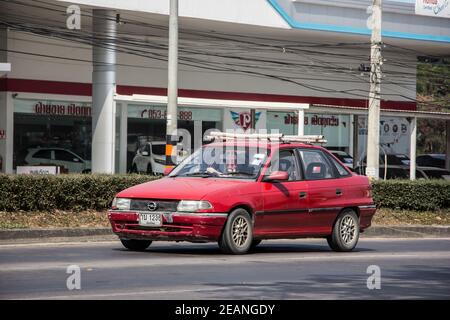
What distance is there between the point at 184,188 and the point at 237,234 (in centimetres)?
98

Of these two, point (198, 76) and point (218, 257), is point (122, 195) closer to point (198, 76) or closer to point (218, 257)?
point (218, 257)

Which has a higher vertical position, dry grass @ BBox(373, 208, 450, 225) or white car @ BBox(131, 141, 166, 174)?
white car @ BBox(131, 141, 166, 174)

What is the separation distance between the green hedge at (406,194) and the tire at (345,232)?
9.33 meters

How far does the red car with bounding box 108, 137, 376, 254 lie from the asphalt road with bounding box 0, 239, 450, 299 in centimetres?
33

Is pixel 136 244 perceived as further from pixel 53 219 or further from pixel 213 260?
pixel 53 219

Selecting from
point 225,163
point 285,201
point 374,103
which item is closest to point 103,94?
point 374,103

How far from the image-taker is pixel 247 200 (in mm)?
14266

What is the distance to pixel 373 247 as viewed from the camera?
18062 mm

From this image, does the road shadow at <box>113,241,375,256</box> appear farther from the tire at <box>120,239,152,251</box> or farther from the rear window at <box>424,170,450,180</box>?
the rear window at <box>424,170,450,180</box>

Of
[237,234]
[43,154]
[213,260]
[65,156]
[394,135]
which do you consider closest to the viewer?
[213,260]

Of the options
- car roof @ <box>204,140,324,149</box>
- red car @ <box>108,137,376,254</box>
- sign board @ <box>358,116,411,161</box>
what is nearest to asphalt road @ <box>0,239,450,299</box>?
red car @ <box>108,137,376,254</box>

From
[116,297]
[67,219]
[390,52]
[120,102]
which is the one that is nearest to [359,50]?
[390,52]

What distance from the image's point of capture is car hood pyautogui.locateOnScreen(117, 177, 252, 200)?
13.9 m

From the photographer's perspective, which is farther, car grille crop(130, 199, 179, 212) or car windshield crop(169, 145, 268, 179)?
car windshield crop(169, 145, 268, 179)
